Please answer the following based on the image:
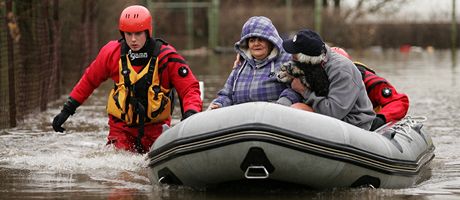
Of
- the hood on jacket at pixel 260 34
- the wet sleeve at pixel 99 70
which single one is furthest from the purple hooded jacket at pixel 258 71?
the wet sleeve at pixel 99 70

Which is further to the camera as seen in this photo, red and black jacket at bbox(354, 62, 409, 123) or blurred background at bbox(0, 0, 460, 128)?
blurred background at bbox(0, 0, 460, 128)

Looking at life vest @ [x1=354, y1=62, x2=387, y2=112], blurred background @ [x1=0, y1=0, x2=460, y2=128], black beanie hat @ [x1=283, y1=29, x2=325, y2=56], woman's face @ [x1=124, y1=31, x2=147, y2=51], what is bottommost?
blurred background @ [x1=0, y1=0, x2=460, y2=128]

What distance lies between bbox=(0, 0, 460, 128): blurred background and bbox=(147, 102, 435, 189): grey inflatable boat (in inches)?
349

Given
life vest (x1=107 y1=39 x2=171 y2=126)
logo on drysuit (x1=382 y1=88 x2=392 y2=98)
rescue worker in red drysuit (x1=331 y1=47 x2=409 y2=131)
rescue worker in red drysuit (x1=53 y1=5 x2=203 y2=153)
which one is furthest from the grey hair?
life vest (x1=107 y1=39 x2=171 y2=126)

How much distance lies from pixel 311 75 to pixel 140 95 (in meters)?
2.36

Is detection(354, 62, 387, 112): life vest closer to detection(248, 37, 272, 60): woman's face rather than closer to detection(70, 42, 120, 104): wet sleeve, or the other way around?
detection(248, 37, 272, 60): woman's face

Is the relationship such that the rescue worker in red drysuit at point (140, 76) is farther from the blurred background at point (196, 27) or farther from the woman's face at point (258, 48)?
the blurred background at point (196, 27)

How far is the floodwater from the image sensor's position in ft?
28.2

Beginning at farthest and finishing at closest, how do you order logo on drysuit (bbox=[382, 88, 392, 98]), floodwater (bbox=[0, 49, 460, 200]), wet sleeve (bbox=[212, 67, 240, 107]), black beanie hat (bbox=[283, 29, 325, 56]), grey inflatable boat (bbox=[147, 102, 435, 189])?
logo on drysuit (bbox=[382, 88, 392, 98]) → wet sleeve (bbox=[212, 67, 240, 107]) → black beanie hat (bbox=[283, 29, 325, 56]) → floodwater (bbox=[0, 49, 460, 200]) → grey inflatable boat (bbox=[147, 102, 435, 189])

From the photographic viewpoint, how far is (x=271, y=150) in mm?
8000

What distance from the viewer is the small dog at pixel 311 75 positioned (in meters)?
9.07

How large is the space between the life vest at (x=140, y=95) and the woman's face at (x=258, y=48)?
1.49 meters

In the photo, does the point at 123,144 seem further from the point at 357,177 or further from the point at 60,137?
the point at 357,177

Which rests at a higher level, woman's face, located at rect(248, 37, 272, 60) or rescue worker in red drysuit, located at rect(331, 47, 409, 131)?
woman's face, located at rect(248, 37, 272, 60)
